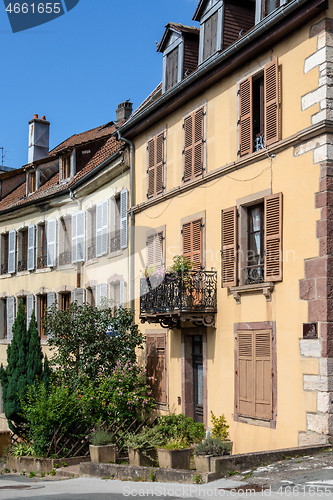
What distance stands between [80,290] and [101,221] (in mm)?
2433

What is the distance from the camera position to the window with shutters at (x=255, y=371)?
469 inches

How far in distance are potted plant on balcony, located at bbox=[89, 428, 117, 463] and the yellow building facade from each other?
1.98 meters

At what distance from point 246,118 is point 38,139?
663 inches

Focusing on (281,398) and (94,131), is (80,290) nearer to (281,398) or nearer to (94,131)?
(94,131)

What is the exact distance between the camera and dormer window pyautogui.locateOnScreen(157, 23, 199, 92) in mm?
15867

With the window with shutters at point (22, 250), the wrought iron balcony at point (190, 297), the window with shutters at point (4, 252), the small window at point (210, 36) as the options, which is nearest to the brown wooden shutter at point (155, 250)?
the wrought iron balcony at point (190, 297)

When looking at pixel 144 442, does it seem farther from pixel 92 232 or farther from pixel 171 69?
pixel 92 232

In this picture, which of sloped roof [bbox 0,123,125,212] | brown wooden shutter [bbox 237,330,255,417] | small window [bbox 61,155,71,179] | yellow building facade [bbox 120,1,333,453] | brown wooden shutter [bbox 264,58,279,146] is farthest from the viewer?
small window [bbox 61,155,71,179]

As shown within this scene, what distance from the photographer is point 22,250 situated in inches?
972

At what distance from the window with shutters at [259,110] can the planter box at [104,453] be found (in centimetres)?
623

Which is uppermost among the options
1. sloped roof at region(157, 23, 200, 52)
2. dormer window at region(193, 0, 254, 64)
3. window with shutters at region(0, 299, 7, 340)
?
sloped roof at region(157, 23, 200, 52)

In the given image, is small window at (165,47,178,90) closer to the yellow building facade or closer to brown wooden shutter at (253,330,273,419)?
the yellow building facade

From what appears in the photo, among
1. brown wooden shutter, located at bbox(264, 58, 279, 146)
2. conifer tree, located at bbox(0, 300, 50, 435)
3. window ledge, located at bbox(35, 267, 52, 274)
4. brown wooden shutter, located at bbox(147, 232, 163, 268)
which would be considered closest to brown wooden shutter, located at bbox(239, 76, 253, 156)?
brown wooden shutter, located at bbox(264, 58, 279, 146)

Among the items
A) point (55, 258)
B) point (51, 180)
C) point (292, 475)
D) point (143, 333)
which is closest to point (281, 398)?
point (292, 475)
